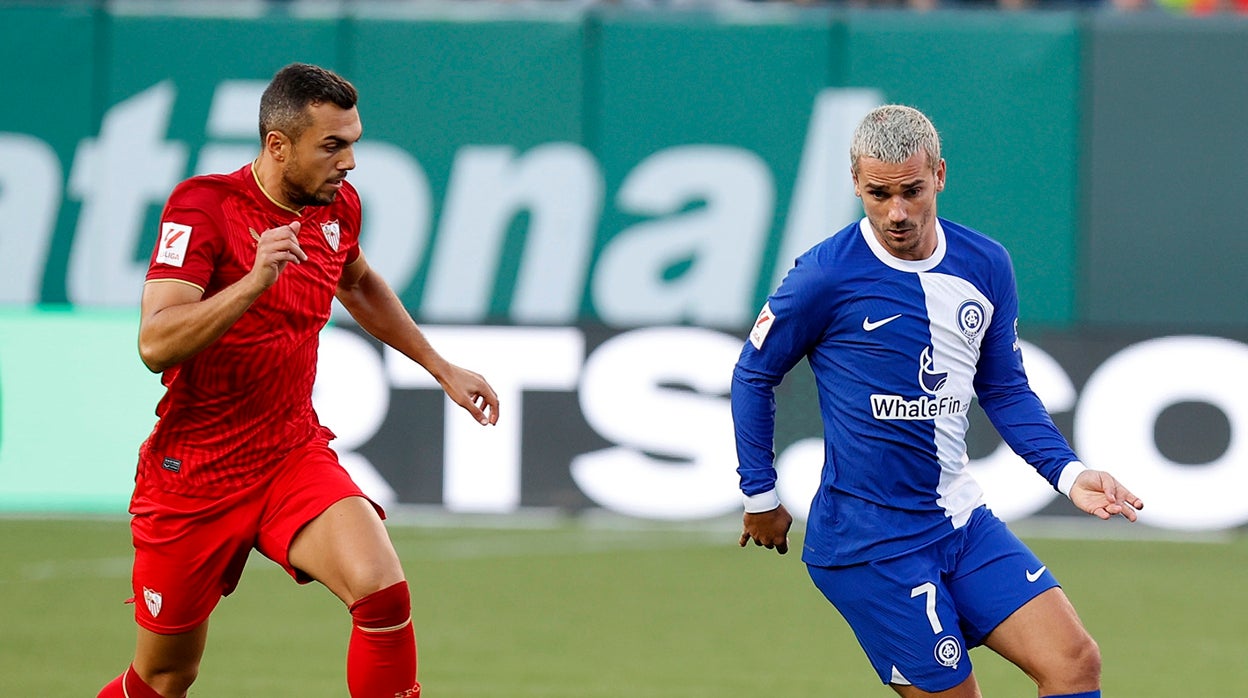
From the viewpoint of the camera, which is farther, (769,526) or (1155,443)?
(1155,443)

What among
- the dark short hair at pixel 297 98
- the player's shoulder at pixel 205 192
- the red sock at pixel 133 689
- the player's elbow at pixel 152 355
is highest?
the dark short hair at pixel 297 98

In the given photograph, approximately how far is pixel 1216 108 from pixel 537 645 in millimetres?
6828

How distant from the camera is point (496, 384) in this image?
12.8 m

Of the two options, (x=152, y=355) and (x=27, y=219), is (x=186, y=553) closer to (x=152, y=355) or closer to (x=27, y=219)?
A: (x=152, y=355)

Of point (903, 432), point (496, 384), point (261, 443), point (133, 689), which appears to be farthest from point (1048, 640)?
point (496, 384)

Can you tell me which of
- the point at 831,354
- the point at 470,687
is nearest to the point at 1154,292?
the point at 470,687

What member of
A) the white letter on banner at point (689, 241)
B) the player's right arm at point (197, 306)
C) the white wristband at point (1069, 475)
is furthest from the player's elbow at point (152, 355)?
the white letter on banner at point (689, 241)

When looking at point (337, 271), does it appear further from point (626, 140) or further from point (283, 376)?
point (626, 140)

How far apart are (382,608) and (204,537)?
0.61 m

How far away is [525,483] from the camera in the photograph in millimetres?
12852

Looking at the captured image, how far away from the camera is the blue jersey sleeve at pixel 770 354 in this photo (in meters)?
5.34

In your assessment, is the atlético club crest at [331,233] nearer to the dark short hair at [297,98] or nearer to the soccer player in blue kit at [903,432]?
the dark short hair at [297,98]

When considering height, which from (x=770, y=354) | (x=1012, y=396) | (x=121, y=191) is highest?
(x=121, y=191)

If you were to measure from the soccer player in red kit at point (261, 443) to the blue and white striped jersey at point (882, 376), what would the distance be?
4.10 ft
